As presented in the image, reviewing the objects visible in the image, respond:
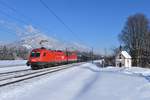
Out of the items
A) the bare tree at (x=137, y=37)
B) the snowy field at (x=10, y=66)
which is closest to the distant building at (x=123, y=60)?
the bare tree at (x=137, y=37)

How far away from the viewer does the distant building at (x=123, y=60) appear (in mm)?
71562

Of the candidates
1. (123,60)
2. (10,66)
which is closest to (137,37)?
(123,60)

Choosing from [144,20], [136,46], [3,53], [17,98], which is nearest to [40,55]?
[17,98]

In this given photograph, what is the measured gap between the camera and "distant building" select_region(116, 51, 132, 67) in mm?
71562

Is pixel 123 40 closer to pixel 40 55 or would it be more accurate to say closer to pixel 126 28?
pixel 126 28

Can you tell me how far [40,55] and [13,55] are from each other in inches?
1865

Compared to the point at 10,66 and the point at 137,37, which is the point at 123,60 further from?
the point at 10,66

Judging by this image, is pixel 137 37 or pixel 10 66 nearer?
pixel 10 66

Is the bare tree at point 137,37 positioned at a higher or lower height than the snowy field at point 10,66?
higher

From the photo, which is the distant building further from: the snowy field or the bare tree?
the snowy field

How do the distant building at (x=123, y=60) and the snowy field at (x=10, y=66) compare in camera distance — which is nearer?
the snowy field at (x=10, y=66)

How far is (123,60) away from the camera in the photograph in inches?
2926

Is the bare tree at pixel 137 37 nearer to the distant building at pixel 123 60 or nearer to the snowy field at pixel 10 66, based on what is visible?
the distant building at pixel 123 60

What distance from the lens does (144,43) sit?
69250 mm
